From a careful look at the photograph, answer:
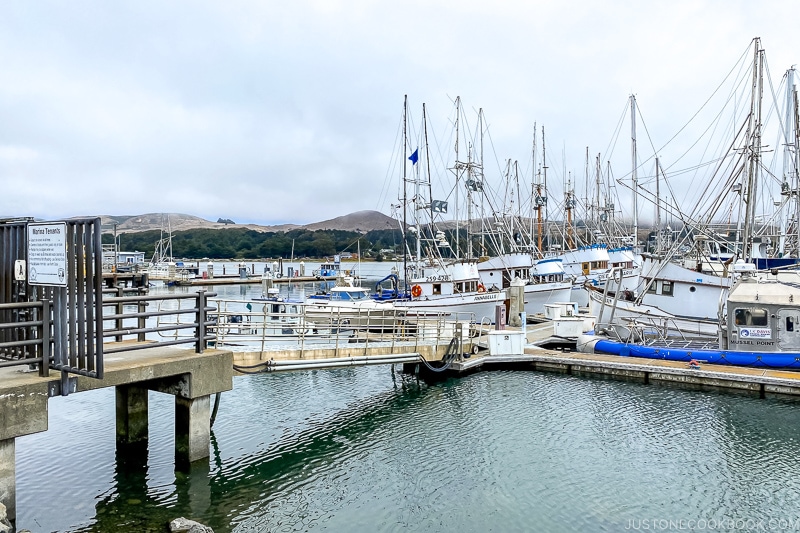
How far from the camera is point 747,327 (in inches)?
872

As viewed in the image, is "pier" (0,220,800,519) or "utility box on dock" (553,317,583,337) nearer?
"pier" (0,220,800,519)

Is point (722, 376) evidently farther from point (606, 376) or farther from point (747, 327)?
point (606, 376)

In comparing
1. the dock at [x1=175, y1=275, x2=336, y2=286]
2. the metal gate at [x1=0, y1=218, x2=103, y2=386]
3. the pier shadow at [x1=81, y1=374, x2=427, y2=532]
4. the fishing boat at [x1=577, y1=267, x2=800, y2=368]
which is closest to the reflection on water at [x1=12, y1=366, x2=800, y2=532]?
the pier shadow at [x1=81, y1=374, x2=427, y2=532]

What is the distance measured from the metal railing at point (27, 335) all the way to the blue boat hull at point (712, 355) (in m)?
21.9

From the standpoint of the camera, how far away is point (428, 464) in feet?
46.0

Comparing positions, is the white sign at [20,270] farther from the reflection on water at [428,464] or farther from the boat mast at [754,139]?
the boat mast at [754,139]

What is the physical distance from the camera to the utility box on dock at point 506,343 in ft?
81.7

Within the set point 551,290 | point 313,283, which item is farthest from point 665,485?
point 313,283

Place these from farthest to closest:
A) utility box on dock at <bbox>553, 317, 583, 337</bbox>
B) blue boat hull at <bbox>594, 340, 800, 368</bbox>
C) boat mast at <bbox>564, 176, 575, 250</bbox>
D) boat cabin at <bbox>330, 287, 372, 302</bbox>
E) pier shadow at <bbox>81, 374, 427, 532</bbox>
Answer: boat mast at <bbox>564, 176, 575, 250</bbox> → boat cabin at <bbox>330, 287, 372, 302</bbox> → utility box on dock at <bbox>553, 317, 583, 337</bbox> → blue boat hull at <bbox>594, 340, 800, 368</bbox> → pier shadow at <bbox>81, 374, 427, 532</bbox>

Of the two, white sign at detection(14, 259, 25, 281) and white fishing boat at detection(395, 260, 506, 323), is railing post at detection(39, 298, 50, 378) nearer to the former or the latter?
white sign at detection(14, 259, 25, 281)

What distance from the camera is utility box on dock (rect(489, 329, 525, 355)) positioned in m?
24.9

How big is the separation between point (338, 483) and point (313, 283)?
328ft

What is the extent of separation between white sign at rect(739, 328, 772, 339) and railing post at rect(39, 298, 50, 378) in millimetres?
22934

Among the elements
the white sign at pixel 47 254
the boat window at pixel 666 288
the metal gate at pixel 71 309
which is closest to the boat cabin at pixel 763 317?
the boat window at pixel 666 288
